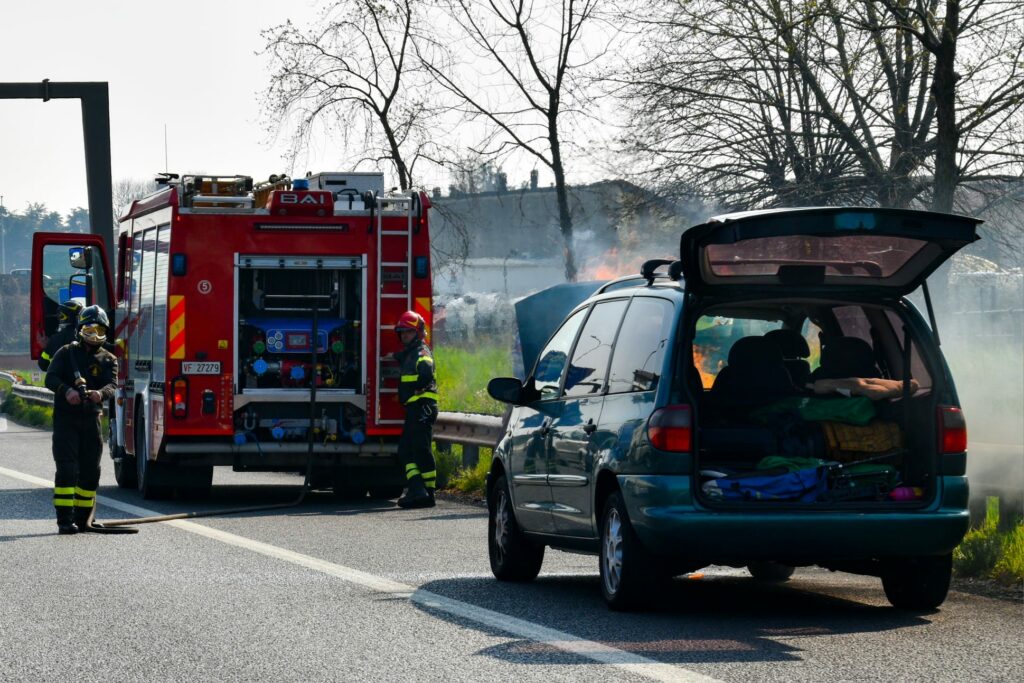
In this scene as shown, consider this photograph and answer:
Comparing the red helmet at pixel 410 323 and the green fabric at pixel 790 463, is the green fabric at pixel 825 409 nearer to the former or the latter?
the green fabric at pixel 790 463

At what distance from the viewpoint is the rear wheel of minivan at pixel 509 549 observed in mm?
9852

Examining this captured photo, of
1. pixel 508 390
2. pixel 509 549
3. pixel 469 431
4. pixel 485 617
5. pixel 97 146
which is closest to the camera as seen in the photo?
pixel 485 617

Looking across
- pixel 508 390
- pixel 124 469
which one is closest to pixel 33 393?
pixel 124 469

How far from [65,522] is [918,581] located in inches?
270

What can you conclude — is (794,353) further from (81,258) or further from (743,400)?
(81,258)

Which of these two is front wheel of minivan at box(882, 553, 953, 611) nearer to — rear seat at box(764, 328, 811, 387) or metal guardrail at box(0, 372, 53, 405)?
rear seat at box(764, 328, 811, 387)

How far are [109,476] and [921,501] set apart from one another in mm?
13259

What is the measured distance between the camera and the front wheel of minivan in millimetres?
8414

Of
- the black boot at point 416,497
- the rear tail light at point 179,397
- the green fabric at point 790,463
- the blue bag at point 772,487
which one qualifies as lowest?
the black boot at point 416,497

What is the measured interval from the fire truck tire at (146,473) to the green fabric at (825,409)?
27.5 ft

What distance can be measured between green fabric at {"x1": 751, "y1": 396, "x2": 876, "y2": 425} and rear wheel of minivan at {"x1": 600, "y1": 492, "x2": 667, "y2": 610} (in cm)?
91

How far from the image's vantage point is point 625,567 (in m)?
8.25

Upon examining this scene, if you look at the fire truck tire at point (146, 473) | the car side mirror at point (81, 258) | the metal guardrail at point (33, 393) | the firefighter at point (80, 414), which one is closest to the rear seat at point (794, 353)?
the firefighter at point (80, 414)

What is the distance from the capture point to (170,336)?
50.4 ft
